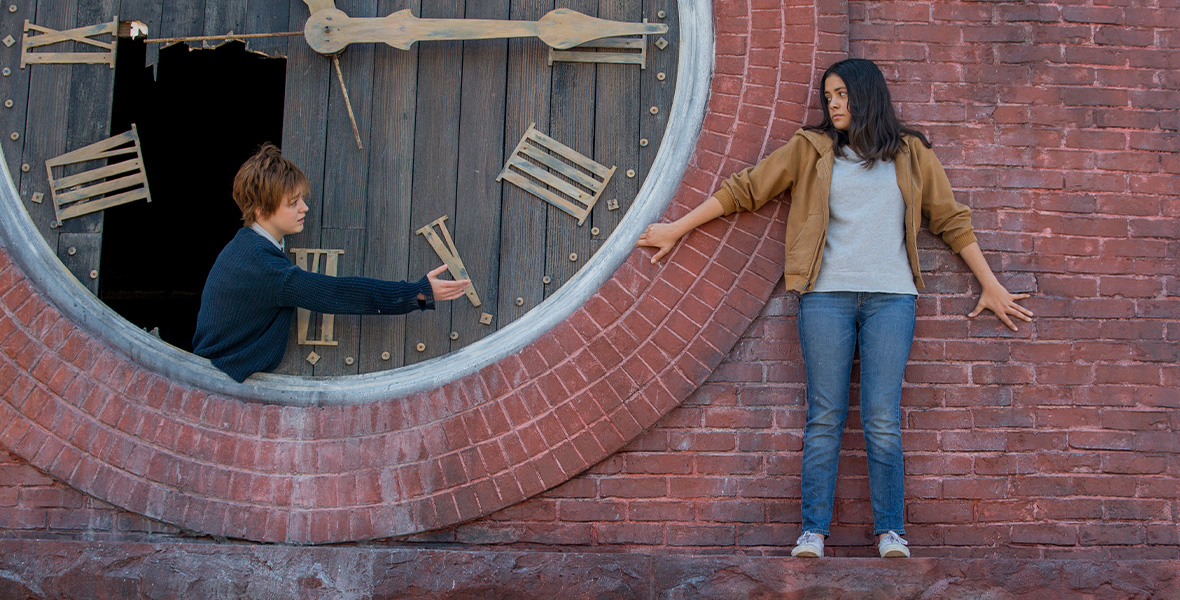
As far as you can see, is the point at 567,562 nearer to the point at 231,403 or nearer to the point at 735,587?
the point at 735,587

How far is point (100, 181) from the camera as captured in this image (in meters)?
4.01

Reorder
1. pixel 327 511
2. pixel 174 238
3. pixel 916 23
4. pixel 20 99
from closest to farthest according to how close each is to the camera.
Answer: pixel 327 511, pixel 916 23, pixel 20 99, pixel 174 238

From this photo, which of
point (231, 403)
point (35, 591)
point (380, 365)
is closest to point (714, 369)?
point (380, 365)

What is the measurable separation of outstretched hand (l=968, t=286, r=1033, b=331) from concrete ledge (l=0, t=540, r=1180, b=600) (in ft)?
3.10

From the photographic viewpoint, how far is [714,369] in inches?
140

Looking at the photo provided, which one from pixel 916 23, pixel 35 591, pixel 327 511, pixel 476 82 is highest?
pixel 916 23

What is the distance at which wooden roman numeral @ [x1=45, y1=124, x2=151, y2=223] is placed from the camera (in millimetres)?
3969

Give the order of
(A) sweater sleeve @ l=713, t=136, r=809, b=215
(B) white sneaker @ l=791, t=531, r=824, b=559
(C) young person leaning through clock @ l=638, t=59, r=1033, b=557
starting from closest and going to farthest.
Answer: (B) white sneaker @ l=791, t=531, r=824, b=559 → (C) young person leaning through clock @ l=638, t=59, r=1033, b=557 → (A) sweater sleeve @ l=713, t=136, r=809, b=215

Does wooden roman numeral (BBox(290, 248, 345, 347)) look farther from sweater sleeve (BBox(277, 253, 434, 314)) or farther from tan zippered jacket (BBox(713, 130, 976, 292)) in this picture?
tan zippered jacket (BBox(713, 130, 976, 292))

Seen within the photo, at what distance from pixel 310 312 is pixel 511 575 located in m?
1.43

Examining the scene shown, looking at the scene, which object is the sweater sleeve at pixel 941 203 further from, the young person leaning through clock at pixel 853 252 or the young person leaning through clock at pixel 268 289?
the young person leaning through clock at pixel 268 289

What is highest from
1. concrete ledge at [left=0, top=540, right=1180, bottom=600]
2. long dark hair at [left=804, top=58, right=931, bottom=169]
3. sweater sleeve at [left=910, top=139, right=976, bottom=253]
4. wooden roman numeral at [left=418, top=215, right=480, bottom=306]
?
long dark hair at [left=804, top=58, right=931, bottom=169]

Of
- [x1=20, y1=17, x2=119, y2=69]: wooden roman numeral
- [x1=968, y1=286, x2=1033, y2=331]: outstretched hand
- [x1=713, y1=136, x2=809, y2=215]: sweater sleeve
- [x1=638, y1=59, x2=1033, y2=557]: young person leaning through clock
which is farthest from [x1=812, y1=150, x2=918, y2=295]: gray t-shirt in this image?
[x1=20, y1=17, x2=119, y2=69]: wooden roman numeral

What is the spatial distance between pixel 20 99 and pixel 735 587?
363cm
